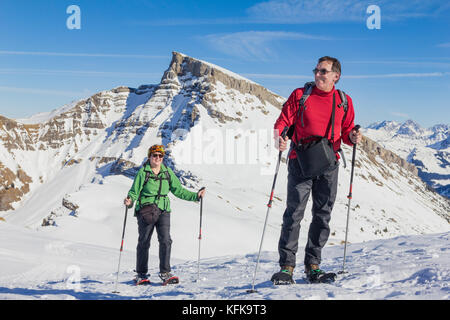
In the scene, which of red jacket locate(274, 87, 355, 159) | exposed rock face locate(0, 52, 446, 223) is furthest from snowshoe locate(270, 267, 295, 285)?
exposed rock face locate(0, 52, 446, 223)

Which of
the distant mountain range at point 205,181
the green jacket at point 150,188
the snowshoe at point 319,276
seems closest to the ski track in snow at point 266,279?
the snowshoe at point 319,276

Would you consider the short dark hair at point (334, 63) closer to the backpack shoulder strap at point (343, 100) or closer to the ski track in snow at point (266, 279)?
the backpack shoulder strap at point (343, 100)

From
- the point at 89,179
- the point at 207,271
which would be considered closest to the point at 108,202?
the point at 207,271

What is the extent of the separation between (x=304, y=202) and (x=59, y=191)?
182 m

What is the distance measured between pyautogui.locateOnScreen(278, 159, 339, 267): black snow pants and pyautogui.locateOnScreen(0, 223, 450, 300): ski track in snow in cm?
55

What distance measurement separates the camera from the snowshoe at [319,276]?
5.72m

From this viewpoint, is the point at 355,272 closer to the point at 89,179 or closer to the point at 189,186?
the point at 189,186

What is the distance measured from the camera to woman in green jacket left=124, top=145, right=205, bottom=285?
734cm

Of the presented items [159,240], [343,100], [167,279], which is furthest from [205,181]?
[343,100]

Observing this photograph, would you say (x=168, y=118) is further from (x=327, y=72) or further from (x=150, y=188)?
(x=327, y=72)

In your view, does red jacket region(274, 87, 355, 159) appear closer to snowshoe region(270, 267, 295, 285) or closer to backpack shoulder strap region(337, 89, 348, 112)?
backpack shoulder strap region(337, 89, 348, 112)

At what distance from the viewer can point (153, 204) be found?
7387 millimetres

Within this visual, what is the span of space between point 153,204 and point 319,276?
3.60 m

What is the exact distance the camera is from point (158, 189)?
745cm
